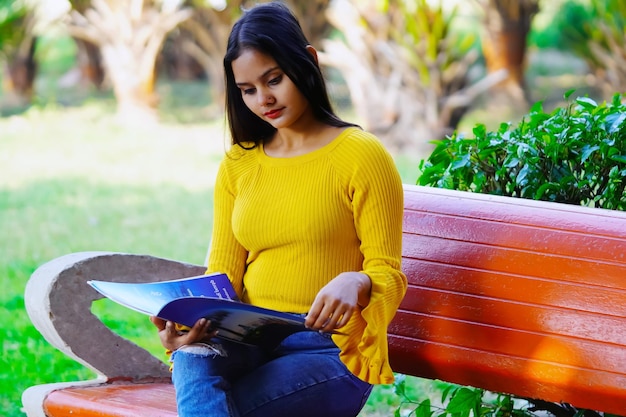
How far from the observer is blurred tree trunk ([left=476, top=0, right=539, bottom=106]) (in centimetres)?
1031

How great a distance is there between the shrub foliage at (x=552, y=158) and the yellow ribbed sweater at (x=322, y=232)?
526 millimetres

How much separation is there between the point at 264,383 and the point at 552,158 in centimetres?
100

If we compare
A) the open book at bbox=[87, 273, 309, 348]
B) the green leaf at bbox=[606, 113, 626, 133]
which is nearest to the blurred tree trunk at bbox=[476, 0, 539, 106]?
the green leaf at bbox=[606, 113, 626, 133]

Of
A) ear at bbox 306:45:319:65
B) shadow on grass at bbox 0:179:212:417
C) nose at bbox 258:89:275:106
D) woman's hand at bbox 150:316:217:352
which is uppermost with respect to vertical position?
ear at bbox 306:45:319:65

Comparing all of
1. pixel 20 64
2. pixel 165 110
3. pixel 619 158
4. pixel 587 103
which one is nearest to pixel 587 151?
pixel 619 158

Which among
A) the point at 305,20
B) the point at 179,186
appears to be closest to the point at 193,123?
the point at 305,20

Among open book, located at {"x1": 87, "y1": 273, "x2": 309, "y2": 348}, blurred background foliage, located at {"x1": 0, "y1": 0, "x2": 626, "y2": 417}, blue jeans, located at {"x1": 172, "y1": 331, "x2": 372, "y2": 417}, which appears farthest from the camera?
blurred background foliage, located at {"x1": 0, "y1": 0, "x2": 626, "y2": 417}

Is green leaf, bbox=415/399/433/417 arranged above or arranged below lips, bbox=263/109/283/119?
below

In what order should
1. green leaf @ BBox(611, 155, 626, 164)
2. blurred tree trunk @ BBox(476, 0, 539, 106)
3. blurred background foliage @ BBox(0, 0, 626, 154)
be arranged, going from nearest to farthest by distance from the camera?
green leaf @ BBox(611, 155, 626, 164) < blurred background foliage @ BBox(0, 0, 626, 154) < blurred tree trunk @ BBox(476, 0, 539, 106)

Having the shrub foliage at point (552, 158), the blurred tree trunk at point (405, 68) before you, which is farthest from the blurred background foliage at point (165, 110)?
the shrub foliage at point (552, 158)

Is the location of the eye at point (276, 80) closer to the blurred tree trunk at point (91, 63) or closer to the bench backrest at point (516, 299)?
the bench backrest at point (516, 299)

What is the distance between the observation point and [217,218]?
2.54m

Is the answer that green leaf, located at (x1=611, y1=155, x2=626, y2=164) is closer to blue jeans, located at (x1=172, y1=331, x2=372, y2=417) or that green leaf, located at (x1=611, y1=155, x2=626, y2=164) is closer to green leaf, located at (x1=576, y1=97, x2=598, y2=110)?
green leaf, located at (x1=576, y1=97, x2=598, y2=110)

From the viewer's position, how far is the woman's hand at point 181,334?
2186mm
